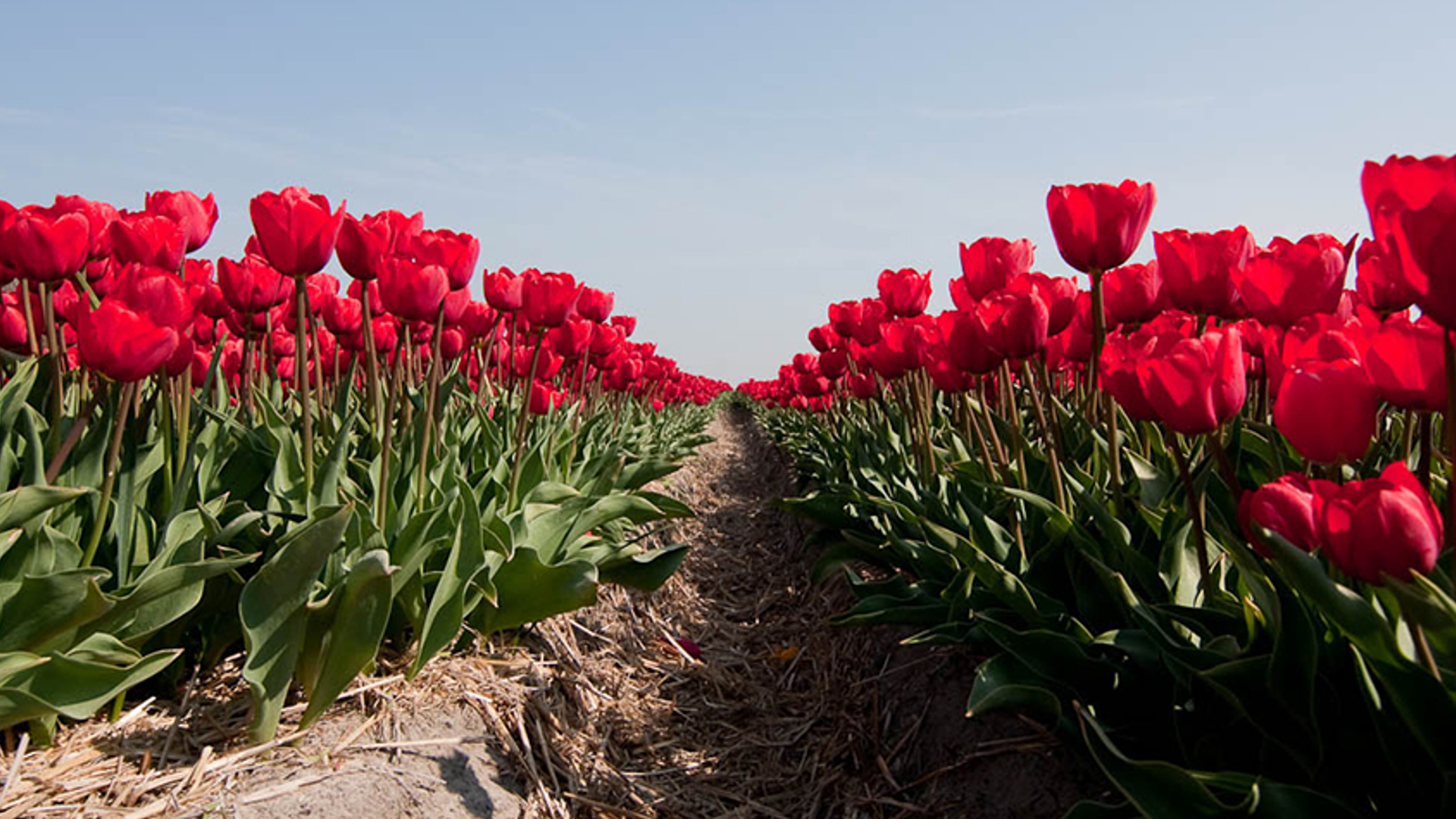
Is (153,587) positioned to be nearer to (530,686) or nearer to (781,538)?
(530,686)

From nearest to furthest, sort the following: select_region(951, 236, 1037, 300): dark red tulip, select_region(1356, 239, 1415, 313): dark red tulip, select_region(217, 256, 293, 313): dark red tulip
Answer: select_region(1356, 239, 1415, 313): dark red tulip < select_region(217, 256, 293, 313): dark red tulip < select_region(951, 236, 1037, 300): dark red tulip

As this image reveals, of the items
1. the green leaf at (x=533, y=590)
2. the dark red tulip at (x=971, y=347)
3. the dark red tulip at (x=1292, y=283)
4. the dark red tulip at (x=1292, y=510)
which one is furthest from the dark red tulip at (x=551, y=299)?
the dark red tulip at (x=1292, y=510)

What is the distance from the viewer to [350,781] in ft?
6.71

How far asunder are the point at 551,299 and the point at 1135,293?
1897 millimetres

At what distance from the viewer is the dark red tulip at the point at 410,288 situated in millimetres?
2574

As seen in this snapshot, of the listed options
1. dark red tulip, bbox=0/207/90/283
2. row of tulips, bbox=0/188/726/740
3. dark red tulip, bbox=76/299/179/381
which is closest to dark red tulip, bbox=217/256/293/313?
row of tulips, bbox=0/188/726/740

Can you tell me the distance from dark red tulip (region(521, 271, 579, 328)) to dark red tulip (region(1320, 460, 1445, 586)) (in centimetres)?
255

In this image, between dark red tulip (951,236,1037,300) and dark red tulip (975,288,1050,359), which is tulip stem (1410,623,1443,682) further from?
dark red tulip (951,236,1037,300)

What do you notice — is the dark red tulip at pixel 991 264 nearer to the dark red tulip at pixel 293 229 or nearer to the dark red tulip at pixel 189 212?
the dark red tulip at pixel 293 229

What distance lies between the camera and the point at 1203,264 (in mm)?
2275

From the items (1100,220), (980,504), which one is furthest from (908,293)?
(1100,220)

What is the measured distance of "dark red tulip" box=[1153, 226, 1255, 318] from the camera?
226cm

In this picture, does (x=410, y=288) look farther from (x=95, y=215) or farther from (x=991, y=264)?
(x=991, y=264)

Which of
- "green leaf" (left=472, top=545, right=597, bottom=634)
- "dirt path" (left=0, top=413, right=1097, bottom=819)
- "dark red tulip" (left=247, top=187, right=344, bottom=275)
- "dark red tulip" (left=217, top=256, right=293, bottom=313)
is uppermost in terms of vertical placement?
"dark red tulip" (left=247, top=187, right=344, bottom=275)
